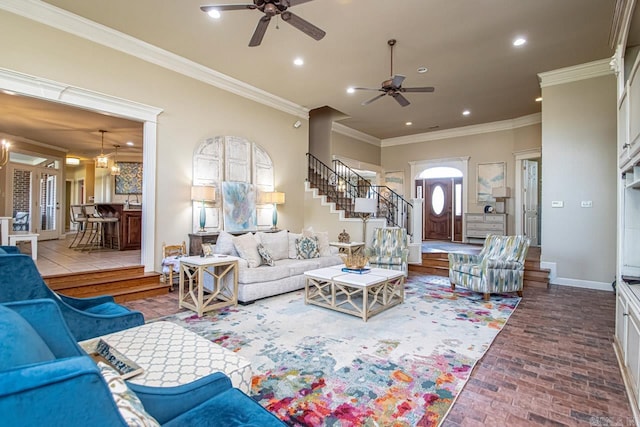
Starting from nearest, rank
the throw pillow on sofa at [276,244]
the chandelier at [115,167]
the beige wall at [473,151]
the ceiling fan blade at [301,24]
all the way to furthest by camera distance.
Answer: the ceiling fan blade at [301,24] < the throw pillow on sofa at [276,244] < the beige wall at [473,151] < the chandelier at [115,167]

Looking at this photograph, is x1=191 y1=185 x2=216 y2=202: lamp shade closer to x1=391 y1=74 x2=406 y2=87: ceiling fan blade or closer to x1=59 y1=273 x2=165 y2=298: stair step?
x1=59 y1=273 x2=165 y2=298: stair step

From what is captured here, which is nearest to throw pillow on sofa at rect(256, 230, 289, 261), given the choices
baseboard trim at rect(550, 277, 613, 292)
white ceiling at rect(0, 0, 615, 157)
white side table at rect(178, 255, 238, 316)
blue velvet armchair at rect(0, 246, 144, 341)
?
white side table at rect(178, 255, 238, 316)

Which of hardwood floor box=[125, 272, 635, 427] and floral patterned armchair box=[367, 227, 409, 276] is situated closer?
hardwood floor box=[125, 272, 635, 427]

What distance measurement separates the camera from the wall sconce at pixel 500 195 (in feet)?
26.7

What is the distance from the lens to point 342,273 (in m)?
4.25

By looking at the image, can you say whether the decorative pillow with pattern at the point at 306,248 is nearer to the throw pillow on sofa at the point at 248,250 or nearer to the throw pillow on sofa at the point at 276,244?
the throw pillow on sofa at the point at 276,244

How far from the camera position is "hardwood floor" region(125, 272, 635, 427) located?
200 centimetres

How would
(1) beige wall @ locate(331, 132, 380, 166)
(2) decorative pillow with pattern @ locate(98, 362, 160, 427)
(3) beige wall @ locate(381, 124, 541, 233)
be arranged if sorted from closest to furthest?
1. (2) decorative pillow with pattern @ locate(98, 362, 160, 427)
2. (3) beige wall @ locate(381, 124, 541, 233)
3. (1) beige wall @ locate(331, 132, 380, 166)

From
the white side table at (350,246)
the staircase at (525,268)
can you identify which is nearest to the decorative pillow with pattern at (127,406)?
the white side table at (350,246)

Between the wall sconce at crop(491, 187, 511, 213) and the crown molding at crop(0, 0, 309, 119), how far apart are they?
20.0ft

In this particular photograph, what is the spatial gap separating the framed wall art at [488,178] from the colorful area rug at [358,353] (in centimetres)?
499

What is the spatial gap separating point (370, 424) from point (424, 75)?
565 cm

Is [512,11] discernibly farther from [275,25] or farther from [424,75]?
[275,25]

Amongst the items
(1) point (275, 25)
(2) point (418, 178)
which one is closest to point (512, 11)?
(1) point (275, 25)
